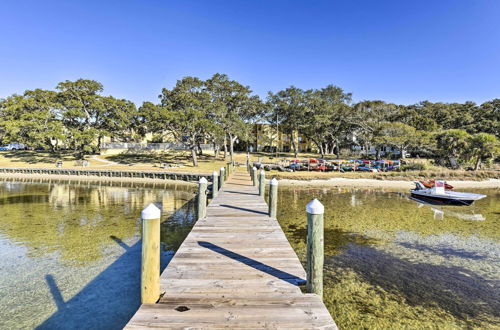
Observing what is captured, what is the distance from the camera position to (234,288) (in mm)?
4324

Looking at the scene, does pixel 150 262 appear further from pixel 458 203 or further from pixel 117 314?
pixel 458 203

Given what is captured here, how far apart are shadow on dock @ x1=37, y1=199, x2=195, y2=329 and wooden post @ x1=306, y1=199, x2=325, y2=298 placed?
419cm

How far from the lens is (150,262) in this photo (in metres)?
3.92

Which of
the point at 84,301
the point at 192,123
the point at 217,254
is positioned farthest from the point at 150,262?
the point at 192,123

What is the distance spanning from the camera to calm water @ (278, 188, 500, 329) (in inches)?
247

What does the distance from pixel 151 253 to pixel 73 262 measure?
22.0ft

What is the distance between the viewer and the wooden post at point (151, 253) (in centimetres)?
383

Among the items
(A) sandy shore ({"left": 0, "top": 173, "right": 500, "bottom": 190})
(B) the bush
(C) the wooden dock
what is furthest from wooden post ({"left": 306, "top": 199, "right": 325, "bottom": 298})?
(B) the bush

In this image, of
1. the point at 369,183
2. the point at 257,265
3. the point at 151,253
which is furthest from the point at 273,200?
the point at 369,183

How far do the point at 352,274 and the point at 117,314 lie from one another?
252 inches

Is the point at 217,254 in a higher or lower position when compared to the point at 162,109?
lower

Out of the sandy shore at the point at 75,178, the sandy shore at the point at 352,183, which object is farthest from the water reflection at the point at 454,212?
the sandy shore at the point at 75,178

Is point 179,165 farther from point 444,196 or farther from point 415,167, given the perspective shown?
point 415,167

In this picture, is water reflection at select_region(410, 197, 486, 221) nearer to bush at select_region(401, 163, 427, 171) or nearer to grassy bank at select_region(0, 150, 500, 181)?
grassy bank at select_region(0, 150, 500, 181)
